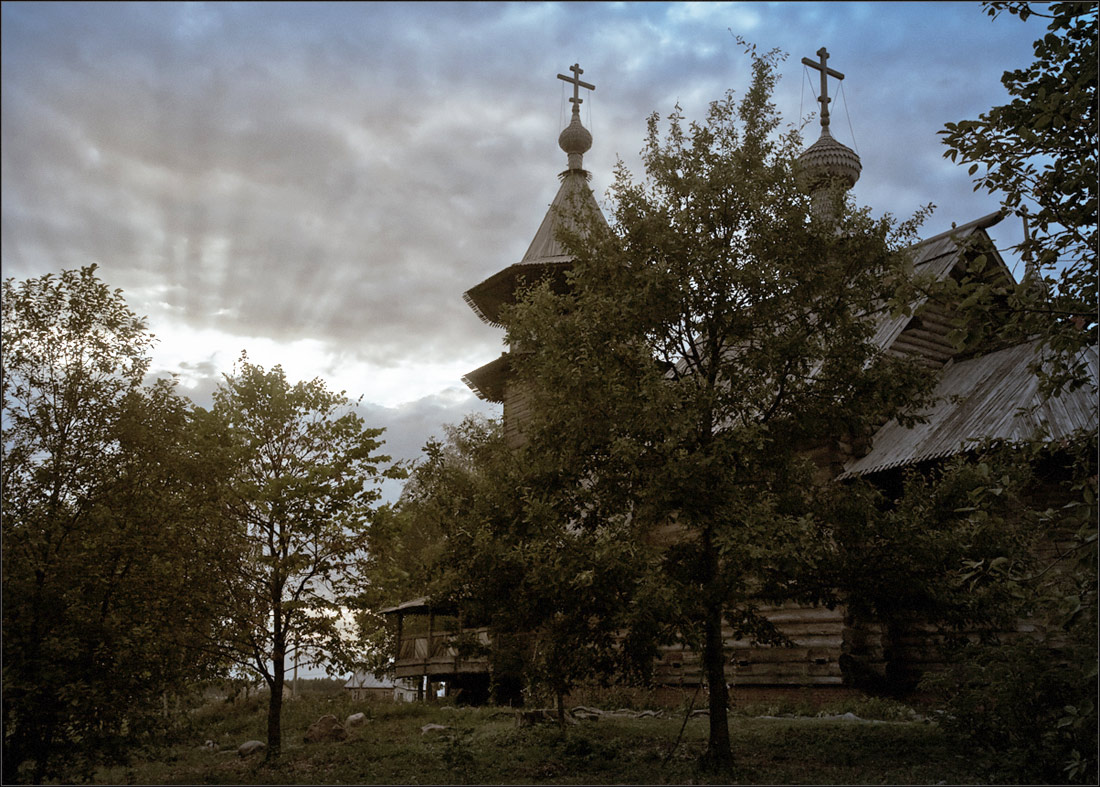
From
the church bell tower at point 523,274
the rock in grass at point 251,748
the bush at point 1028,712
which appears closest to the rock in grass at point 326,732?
the rock in grass at point 251,748

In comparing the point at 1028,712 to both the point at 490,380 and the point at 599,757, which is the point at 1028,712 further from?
the point at 490,380

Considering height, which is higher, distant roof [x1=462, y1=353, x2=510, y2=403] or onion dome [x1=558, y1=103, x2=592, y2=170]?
onion dome [x1=558, y1=103, x2=592, y2=170]

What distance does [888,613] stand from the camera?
455 inches

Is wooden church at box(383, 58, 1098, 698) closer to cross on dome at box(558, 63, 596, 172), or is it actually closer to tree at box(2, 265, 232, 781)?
tree at box(2, 265, 232, 781)

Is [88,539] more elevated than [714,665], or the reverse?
[88,539]

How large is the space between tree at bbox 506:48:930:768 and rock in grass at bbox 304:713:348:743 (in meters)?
8.25

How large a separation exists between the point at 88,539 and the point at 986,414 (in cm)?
1482

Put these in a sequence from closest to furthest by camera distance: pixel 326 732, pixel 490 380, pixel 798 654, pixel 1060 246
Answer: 1. pixel 1060 246
2. pixel 326 732
3. pixel 798 654
4. pixel 490 380

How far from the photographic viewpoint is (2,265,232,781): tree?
9.30 meters

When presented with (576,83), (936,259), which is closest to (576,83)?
(576,83)

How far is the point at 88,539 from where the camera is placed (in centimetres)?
955

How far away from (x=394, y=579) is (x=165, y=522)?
479cm

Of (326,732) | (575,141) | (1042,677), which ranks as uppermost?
(575,141)

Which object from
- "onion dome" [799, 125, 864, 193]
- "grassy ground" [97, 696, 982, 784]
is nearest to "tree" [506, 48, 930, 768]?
"grassy ground" [97, 696, 982, 784]
